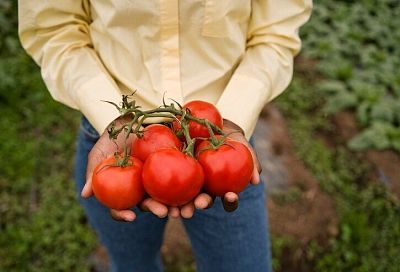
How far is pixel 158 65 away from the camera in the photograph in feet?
4.56

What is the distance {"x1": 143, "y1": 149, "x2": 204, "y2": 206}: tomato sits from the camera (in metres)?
1.12

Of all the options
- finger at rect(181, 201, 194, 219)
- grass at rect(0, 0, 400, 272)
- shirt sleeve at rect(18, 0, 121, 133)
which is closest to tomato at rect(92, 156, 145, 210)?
finger at rect(181, 201, 194, 219)

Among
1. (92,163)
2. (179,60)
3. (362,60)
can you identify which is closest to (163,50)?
(179,60)

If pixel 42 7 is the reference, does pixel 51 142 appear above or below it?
below

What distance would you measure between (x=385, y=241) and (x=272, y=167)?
71 cm

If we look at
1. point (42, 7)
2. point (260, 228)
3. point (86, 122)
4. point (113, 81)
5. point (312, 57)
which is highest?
point (42, 7)

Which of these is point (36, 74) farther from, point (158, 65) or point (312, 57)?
point (158, 65)

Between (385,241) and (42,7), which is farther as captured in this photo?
(385,241)

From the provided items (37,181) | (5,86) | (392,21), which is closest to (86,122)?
(37,181)

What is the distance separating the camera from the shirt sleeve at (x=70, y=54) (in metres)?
1.40

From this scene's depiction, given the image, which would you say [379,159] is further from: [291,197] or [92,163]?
[92,163]

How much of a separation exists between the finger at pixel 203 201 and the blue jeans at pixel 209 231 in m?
0.28

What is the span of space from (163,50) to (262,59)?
289 mm

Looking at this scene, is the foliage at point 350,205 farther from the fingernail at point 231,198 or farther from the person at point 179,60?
the fingernail at point 231,198
